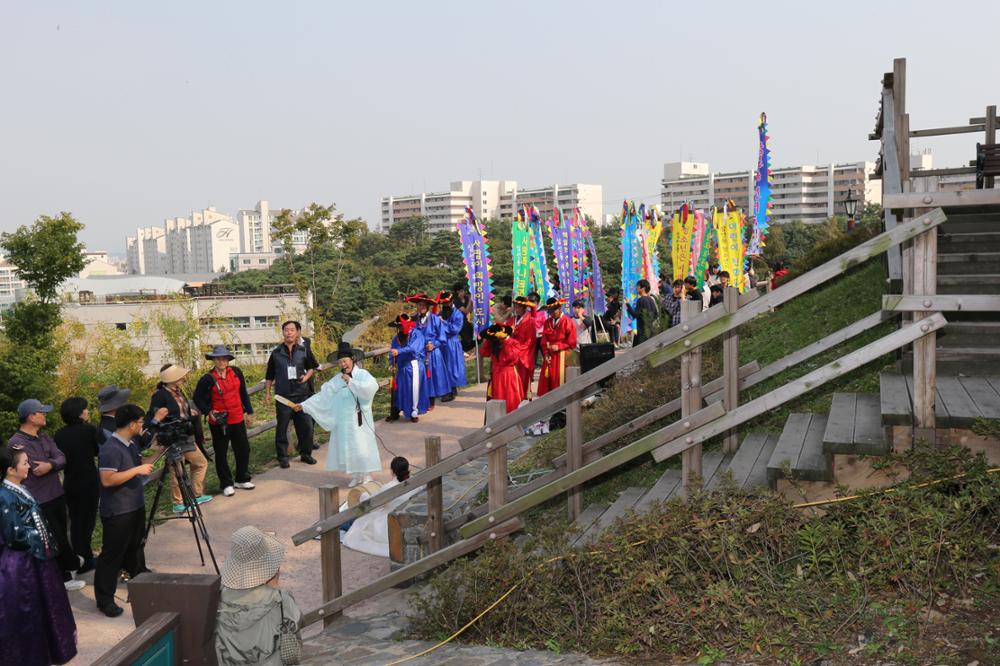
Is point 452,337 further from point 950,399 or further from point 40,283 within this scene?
point 40,283

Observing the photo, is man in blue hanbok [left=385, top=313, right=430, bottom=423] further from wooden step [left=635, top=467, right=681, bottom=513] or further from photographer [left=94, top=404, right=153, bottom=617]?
wooden step [left=635, top=467, right=681, bottom=513]

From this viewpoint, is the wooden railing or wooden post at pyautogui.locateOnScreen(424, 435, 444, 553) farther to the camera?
wooden post at pyautogui.locateOnScreen(424, 435, 444, 553)

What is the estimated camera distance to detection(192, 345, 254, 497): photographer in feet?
29.4

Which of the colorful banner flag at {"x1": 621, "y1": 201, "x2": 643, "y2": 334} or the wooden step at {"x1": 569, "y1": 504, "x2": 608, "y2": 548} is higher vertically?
the colorful banner flag at {"x1": 621, "y1": 201, "x2": 643, "y2": 334}

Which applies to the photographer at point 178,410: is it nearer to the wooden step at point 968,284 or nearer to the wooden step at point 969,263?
the wooden step at point 968,284

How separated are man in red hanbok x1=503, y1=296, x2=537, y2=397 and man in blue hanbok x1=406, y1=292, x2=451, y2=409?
6.46 ft

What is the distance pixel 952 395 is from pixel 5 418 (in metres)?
15.0

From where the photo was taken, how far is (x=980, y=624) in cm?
391

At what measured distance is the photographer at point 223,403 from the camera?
895 cm

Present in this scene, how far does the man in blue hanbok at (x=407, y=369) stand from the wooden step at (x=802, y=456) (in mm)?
7120

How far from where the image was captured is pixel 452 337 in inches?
520

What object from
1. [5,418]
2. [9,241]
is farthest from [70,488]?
[9,241]

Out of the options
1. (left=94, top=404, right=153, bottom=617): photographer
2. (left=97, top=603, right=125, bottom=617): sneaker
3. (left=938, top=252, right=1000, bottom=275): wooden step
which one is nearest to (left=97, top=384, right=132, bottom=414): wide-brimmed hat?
(left=94, top=404, right=153, bottom=617): photographer

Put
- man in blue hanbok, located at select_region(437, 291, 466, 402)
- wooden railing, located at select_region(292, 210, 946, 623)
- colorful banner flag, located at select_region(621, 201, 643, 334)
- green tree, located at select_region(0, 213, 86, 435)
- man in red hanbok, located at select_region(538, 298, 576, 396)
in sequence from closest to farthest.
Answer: wooden railing, located at select_region(292, 210, 946, 623) → man in red hanbok, located at select_region(538, 298, 576, 396) → man in blue hanbok, located at select_region(437, 291, 466, 402) → green tree, located at select_region(0, 213, 86, 435) → colorful banner flag, located at select_region(621, 201, 643, 334)
